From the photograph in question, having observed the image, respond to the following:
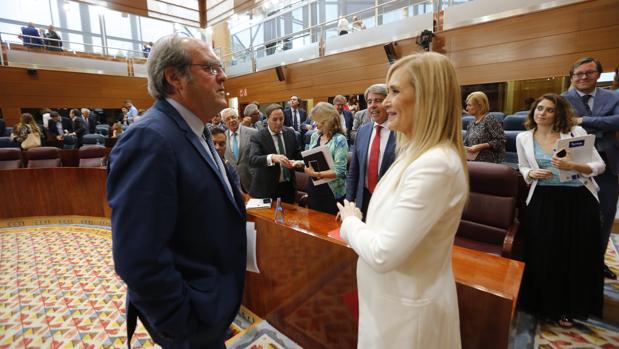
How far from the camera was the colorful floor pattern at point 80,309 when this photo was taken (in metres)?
1.98

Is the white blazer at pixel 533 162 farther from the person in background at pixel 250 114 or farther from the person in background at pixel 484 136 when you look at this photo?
the person in background at pixel 250 114

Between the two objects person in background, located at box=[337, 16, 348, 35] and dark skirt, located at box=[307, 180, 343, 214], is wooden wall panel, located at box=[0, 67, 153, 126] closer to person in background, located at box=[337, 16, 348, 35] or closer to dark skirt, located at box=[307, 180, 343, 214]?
person in background, located at box=[337, 16, 348, 35]

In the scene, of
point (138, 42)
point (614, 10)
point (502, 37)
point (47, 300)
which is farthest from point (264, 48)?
point (47, 300)

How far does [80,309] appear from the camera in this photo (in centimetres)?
244

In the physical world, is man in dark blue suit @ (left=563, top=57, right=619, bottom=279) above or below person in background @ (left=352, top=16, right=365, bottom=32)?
below

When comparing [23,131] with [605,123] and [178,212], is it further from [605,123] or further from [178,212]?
[605,123]

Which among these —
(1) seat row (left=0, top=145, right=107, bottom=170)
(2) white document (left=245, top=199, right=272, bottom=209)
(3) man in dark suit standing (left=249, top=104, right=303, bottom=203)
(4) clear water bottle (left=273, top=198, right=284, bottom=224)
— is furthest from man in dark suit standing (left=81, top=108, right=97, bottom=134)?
(4) clear water bottle (left=273, top=198, right=284, bottom=224)

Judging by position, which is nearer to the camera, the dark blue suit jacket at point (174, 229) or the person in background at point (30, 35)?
the dark blue suit jacket at point (174, 229)

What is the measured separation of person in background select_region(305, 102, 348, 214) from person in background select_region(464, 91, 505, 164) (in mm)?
1271

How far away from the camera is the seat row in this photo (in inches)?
209

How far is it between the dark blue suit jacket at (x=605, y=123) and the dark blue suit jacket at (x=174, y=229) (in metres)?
2.48

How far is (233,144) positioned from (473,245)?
2604 mm

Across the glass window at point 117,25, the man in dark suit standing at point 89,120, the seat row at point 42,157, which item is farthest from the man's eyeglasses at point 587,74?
the glass window at point 117,25

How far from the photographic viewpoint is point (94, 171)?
4309 mm
